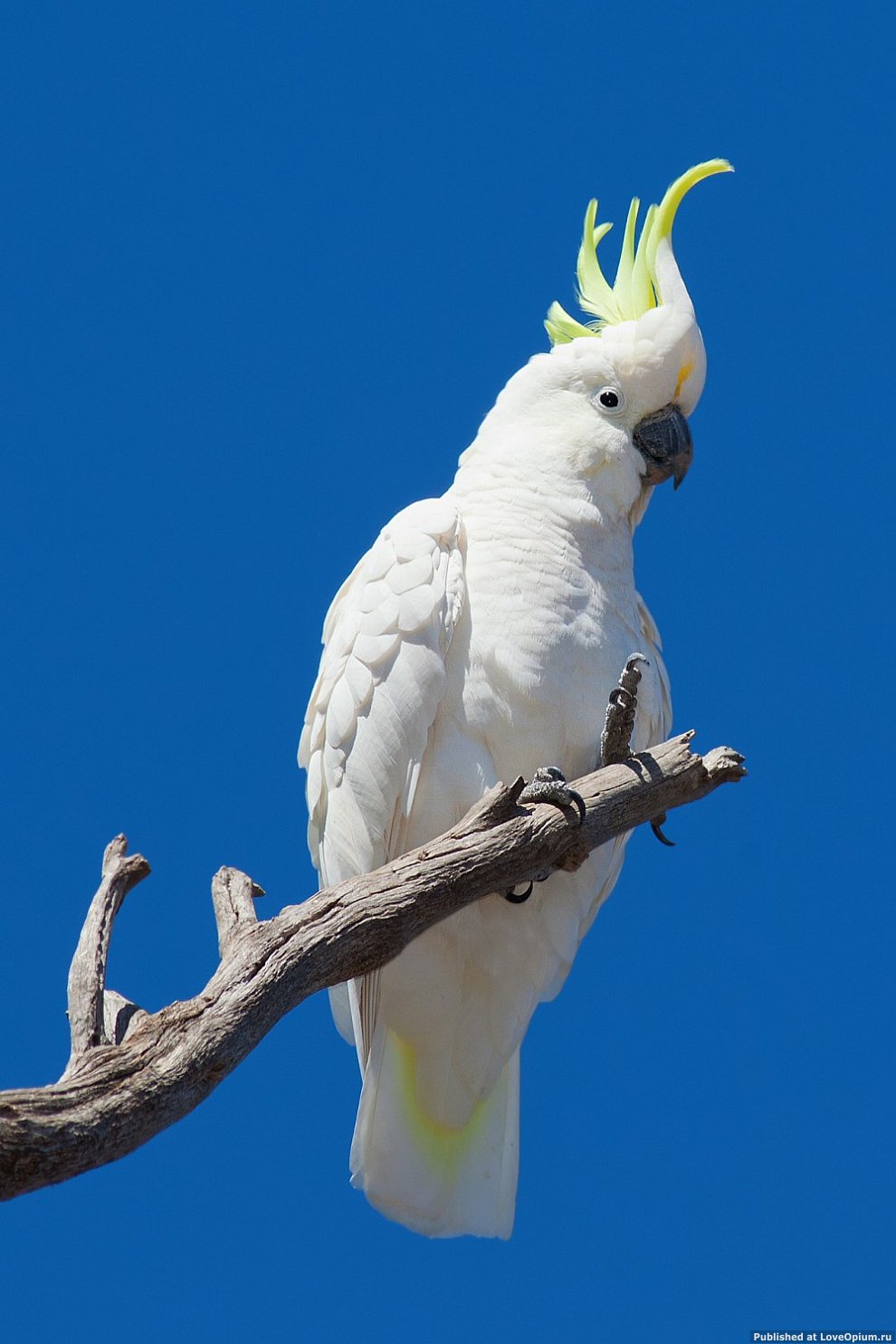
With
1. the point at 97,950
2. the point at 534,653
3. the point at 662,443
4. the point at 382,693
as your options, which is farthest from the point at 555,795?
the point at 662,443

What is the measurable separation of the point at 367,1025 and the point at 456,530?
147 centimetres

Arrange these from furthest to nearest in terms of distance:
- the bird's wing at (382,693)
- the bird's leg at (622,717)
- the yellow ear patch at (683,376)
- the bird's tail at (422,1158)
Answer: the yellow ear patch at (683,376) → the bird's tail at (422,1158) → the bird's wing at (382,693) → the bird's leg at (622,717)

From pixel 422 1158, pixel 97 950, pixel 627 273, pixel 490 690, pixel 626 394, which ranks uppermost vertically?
pixel 627 273

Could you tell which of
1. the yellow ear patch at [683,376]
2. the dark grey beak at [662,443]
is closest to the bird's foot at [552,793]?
the dark grey beak at [662,443]

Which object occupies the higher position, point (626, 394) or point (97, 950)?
point (626, 394)

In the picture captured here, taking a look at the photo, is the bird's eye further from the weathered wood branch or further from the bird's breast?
the weathered wood branch

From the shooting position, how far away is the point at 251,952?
3256 mm

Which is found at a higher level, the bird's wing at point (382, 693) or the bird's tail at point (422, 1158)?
the bird's wing at point (382, 693)

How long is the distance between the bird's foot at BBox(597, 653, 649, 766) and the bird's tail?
3.68 feet

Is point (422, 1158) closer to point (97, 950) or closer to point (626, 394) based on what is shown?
point (97, 950)

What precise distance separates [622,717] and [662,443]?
101cm

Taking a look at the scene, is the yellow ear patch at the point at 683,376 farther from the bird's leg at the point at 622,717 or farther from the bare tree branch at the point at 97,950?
the bare tree branch at the point at 97,950

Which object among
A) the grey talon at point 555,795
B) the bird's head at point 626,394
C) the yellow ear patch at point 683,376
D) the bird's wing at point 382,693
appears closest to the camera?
the grey talon at point 555,795

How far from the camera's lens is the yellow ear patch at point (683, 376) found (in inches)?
185
